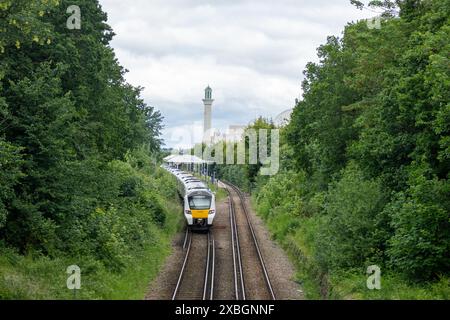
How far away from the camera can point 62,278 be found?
675 inches

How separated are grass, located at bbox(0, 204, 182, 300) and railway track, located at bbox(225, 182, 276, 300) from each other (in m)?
3.53

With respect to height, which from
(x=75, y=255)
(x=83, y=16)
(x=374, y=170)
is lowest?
(x=75, y=255)

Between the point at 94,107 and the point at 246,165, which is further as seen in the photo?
the point at 246,165

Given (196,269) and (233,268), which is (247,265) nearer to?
(233,268)

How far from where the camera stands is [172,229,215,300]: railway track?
20.0m

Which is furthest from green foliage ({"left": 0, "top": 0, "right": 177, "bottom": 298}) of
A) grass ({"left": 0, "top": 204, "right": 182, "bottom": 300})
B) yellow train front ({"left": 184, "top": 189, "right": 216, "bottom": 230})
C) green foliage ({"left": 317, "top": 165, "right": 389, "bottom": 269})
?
green foliage ({"left": 317, "top": 165, "right": 389, "bottom": 269})

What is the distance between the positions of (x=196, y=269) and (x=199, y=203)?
929 centimetres

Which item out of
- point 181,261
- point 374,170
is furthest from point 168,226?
point 374,170

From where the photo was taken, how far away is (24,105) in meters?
19.0

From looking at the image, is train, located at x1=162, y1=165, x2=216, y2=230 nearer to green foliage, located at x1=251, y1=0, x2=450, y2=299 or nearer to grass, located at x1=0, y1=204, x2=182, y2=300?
green foliage, located at x1=251, y1=0, x2=450, y2=299

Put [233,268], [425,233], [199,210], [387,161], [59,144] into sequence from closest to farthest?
[425,233]
[59,144]
[387,161]
[233,268]
[199,210]

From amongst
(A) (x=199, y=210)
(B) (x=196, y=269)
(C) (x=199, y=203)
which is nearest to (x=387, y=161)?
(B) (x=196, y=269)

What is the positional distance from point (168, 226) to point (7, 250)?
1591 cm

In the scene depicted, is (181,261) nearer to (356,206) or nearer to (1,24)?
(356,206)
